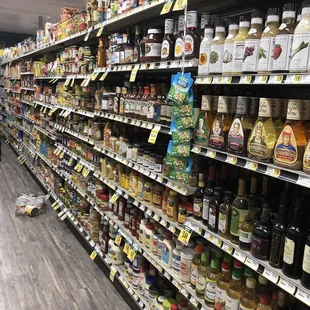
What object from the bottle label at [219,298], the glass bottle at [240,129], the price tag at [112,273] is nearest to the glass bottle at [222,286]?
the bottle label at [219,298]

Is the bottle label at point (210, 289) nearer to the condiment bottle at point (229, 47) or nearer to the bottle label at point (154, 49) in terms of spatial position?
the condiment bottle at point (229, 47)

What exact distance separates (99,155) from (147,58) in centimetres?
132

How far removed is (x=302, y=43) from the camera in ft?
3.87

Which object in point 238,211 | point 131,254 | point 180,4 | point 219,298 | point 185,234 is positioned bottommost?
point 131,254

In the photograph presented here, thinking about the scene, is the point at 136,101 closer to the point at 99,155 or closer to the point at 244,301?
the point at 99,155

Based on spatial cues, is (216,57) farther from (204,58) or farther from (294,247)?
(294,247)

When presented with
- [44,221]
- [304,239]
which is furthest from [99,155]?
[304,239]

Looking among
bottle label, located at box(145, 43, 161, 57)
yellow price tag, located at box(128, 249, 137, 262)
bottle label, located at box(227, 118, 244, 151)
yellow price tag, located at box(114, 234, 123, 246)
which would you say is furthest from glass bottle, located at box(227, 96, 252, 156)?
yellow price tag, located at box(114, 234, 123, 246)

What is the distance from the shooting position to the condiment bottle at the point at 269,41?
130 centimetres

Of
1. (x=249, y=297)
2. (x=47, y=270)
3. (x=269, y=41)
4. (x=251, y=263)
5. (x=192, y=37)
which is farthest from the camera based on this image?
(x=47, y=270)

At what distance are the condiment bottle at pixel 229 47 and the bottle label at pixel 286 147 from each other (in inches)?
15.8

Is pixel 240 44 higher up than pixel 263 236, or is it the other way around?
pixel 240 44

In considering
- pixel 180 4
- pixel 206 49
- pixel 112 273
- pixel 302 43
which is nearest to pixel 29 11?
pixel 112 273

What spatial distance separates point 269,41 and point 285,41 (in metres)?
0.07
